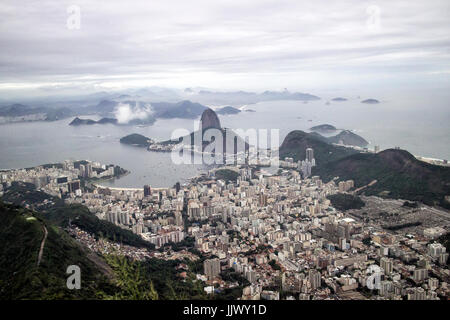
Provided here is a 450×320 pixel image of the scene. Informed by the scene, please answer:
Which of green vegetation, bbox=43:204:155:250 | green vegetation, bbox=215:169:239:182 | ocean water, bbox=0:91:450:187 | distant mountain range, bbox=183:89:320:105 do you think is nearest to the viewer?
green vegetation, bbox=43:204:155:250

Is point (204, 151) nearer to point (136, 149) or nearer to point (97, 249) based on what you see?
point (136, 149)

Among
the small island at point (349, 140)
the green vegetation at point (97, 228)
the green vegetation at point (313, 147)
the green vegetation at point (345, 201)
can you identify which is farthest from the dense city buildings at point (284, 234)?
the small island at point (349, 140)

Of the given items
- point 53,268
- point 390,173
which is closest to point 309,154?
point 390,173

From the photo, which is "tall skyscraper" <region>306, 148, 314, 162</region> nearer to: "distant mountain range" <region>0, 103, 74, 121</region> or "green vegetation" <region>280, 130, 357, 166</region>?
"green vegetation" <region>280, 130, 357, 166</region>

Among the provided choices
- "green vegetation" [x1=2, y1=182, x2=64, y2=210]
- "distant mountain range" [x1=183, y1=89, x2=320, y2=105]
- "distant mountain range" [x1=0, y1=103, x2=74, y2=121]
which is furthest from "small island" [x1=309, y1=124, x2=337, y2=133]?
"distant mountain range" [x1=0, y1=103, x2=74, y2=121]

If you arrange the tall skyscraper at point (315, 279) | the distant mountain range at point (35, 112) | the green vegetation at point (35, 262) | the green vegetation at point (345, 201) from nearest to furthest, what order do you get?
the green vegetation at point (35, 262) < the tall skyscraper at point (315, 279) < the green vegetation at point (345, 201) < the distant mountain range at point (35, 112)

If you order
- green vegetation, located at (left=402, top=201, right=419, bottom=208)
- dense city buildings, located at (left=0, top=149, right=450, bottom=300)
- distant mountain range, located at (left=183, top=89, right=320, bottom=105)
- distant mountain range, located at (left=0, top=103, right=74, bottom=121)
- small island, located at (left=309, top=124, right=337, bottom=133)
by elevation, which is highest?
distant mountain range, located at (left=183, top=89, right=320, bottom=105)

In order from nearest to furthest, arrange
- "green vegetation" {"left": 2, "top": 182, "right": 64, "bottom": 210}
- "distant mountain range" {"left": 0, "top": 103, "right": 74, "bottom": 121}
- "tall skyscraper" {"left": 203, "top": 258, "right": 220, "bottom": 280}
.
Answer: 1. "tall skyscraper" {"left": 203, "top": 258, "right": 220, "bottom": 280}
2. "green vegetation" {"left": 2, "top": 182, "right": 64, "bottom": 210}
3. "distant mountain range" {"left": 0, "top": 103, "right": 74, "bottom": 121}

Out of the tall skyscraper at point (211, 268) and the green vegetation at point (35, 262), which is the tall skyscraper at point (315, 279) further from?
the green vegetation at point (35, 262)
